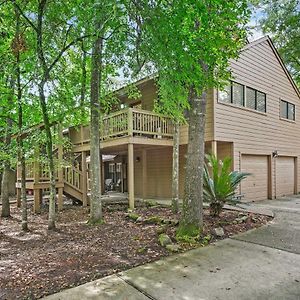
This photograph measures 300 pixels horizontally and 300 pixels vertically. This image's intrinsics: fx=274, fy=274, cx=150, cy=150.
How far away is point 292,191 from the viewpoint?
14984 mm

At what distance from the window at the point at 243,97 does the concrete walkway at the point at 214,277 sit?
22.4 ft

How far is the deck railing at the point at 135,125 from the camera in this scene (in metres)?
9.80

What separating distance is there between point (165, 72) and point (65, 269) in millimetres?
3497

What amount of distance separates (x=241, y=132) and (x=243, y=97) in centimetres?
155

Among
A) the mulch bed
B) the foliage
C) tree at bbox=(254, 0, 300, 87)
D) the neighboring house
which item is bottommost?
the mulch bed

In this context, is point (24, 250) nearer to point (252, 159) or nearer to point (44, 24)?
point (44, 24)

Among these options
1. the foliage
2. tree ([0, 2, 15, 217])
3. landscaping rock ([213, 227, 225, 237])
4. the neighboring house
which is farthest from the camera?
the neighboring house

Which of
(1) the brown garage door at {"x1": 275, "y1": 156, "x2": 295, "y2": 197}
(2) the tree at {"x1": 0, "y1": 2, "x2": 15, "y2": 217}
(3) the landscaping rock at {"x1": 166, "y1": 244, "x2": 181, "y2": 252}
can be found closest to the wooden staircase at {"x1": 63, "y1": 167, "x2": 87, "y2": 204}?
(2) the tree at {"x1": 0, "y1": 2, "x2": 15, "y2": 217}

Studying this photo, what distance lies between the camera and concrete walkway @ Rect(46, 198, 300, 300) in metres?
3.33

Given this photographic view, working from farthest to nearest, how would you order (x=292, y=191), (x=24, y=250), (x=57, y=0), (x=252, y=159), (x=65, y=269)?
1. (x=292, y=191)
2. (x=252, y=159)
3. (x=57, y=0)
4. (x=24, y=250)
5. (x=65, y=269)

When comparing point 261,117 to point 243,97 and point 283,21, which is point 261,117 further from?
point 283,21

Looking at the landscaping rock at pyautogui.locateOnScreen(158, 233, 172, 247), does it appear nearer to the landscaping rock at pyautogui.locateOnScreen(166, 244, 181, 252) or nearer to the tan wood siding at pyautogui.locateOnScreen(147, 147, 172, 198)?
the landscaping rock at pyautogui.locateOnScreen(166, 244, 181, 252)

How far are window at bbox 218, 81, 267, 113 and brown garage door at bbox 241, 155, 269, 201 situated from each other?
2291 millimetres

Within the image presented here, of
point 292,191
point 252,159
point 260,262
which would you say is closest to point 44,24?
point 260,262
